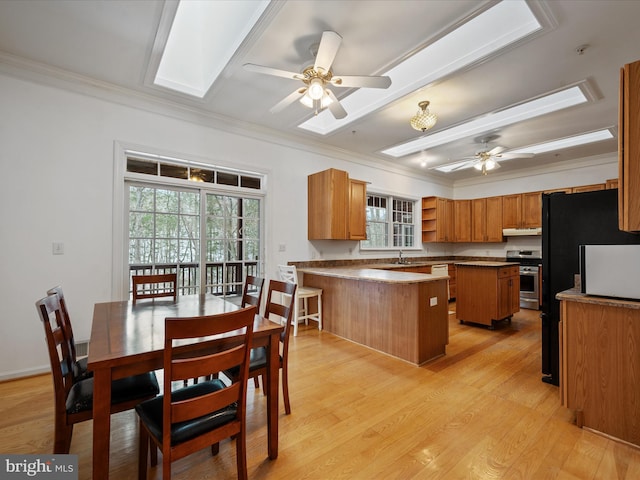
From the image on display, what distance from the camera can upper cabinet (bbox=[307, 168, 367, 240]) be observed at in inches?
176

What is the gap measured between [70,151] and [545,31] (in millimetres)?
4400

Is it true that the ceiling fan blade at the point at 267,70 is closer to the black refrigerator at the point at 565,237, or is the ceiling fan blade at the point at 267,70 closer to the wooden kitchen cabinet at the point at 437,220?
the black refrigerator at the point at 565,237

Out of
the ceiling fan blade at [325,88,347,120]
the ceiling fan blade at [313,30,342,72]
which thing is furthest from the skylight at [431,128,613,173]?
the ceiling fan blade at [313,30,342,72]

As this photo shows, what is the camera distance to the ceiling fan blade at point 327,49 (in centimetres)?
204

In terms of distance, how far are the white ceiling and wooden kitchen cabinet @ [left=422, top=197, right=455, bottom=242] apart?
2.95 metres

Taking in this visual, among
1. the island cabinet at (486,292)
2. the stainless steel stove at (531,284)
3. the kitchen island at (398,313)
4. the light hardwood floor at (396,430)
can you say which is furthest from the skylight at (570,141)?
the light hardwood floor at (396,430)

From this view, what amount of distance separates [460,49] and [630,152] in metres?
1.76

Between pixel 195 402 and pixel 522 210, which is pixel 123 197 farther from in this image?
pixel 522 210

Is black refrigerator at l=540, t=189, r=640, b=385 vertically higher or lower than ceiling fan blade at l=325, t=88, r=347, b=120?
lower

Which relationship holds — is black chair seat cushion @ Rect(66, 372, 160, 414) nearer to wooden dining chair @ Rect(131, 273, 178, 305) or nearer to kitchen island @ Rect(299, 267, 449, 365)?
wooden dining chair @ Rect(131, 273, 178, 305)

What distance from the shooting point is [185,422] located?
1.35 meters

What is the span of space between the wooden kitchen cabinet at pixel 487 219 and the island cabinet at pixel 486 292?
2.14m

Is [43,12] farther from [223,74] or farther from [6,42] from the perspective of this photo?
[223,74]

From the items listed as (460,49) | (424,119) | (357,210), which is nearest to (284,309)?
(424,119)
